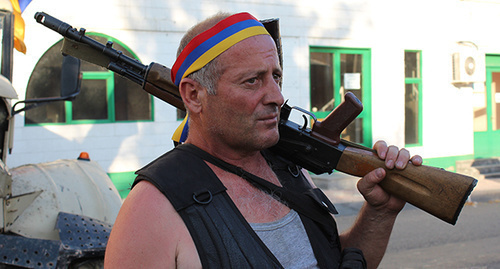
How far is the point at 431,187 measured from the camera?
1788 millimetres

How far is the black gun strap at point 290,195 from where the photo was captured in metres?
1.63

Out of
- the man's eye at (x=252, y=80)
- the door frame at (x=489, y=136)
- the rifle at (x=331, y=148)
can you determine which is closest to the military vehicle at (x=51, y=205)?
the rifle at (x=331, y=148)

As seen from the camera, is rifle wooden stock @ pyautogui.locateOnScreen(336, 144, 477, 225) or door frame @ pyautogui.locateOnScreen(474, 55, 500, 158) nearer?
rifle wooden stock @ pyautogui.locateOnScreen(336, 144, 477, 225)

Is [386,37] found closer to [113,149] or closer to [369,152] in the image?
[113,149]

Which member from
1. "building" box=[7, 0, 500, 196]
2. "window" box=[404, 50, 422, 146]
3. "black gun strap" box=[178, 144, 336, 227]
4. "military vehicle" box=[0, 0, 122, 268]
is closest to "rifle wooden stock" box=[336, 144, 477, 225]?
"black gun strap" box=[178, 144, 336, 227]

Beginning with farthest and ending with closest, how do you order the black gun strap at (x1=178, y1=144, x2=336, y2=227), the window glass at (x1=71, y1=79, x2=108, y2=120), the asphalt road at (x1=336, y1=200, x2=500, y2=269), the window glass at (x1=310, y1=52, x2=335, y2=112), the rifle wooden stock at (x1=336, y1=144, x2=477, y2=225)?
1. the window glass at (x1=310, y1=52, x2=335, y2=112)
2. the window glass at (x1=71, y1=79, x2=108, y2=120)
3. the asphalt road at (x1=336, y1=200, x2=500, y2=269)
4. the rifle wooden stock at (x1=336, y1=144, x2=477, y2=225)
5. the black gun strap at (x1=178, y1=144, x2=336, y2=227)

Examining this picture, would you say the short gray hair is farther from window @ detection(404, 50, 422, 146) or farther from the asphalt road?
window @ detection(404, 50, 422, 146)

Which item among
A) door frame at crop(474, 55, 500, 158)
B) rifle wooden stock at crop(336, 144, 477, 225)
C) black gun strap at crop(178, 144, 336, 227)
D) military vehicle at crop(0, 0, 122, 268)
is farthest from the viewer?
door frame at crop(474, 55, 500, 158)

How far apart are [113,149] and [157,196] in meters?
7.56

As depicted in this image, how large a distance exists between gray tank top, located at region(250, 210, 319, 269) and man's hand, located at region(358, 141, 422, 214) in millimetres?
359

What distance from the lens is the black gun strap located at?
5.34 feet

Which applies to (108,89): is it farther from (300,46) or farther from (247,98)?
(247,98)

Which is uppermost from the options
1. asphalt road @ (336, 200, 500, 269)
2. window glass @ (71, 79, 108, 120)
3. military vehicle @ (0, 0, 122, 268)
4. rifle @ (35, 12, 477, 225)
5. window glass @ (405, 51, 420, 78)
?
window glass @ (405, 51, 420, 78)

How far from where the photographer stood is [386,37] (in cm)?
1109
